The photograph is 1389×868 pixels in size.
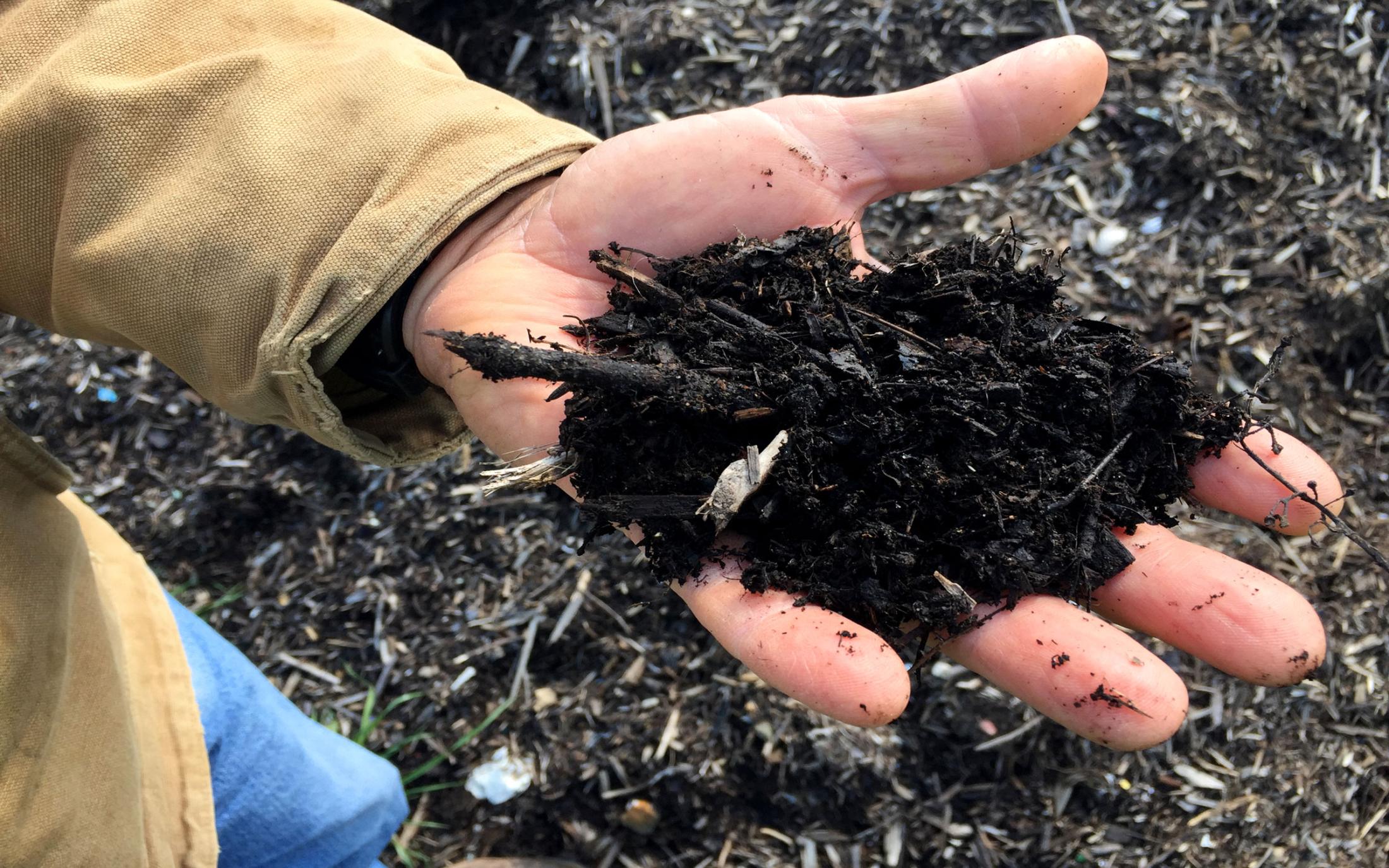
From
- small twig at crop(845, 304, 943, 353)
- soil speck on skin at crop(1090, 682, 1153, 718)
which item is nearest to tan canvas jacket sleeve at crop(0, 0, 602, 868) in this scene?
small twig at crop(845, 304, 943, 353)

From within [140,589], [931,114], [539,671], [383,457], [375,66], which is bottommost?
[539,671]

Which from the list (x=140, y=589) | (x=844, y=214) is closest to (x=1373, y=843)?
(x=844, y=214)

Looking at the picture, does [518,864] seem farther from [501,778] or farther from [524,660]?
[524,660]

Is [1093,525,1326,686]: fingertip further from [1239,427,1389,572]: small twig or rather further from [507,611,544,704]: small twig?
[507,611,544,704]: small twig

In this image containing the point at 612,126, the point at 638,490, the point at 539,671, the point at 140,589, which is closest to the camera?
the point at 638,490

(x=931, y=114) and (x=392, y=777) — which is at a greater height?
(x=931, y=114)

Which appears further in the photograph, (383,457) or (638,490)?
(383,457)

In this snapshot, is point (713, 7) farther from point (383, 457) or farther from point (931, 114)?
point (383, 457)

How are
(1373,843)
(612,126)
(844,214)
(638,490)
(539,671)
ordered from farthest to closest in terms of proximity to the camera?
(612,126), (539,671), (1373,843), (844,214), (638,490)
